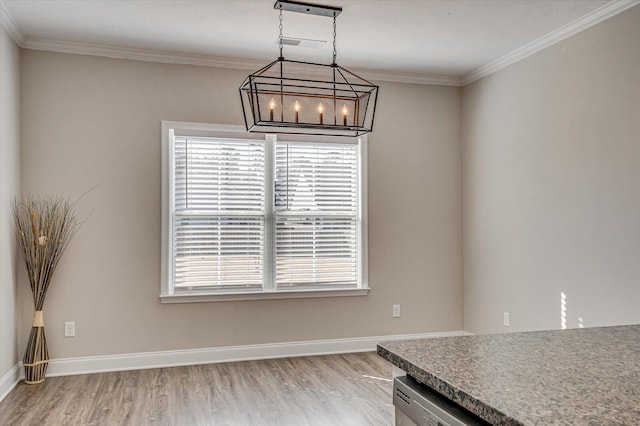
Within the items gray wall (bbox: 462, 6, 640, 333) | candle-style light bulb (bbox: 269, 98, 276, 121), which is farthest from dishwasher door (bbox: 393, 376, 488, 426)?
gray wall (bbox: 462, 6, 640, 333)

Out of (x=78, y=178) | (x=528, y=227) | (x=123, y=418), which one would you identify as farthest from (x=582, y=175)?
(x=78, y=178)

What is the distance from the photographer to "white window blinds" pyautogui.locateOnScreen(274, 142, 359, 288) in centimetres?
503

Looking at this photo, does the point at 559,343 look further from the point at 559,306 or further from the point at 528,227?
the point at 528,227

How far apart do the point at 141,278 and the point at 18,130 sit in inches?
60.6

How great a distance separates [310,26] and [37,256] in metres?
2.75

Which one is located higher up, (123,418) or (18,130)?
(18,130)

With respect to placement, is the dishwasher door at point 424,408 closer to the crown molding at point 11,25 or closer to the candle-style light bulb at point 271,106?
the candle-style light bulb at point 271,106

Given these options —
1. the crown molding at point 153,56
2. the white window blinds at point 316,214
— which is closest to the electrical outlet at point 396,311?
the white window blinds at point 316,214

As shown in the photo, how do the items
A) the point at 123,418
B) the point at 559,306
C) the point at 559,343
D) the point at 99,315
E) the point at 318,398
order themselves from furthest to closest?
1. the point at 99,315
2. the point at 559,306
3. the point at 318,398
4. the point at 123,418
5. the point at 559,343

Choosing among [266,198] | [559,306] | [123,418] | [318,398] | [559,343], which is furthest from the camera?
[266,198]

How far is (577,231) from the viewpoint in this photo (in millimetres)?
4031

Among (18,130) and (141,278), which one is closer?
(18,130)

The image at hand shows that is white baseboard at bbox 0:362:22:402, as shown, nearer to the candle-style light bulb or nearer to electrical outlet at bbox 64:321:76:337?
electrical outlet at bbox 64:321:76:337

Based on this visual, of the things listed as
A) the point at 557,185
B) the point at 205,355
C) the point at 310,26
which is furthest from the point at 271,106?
the point at 205,355
